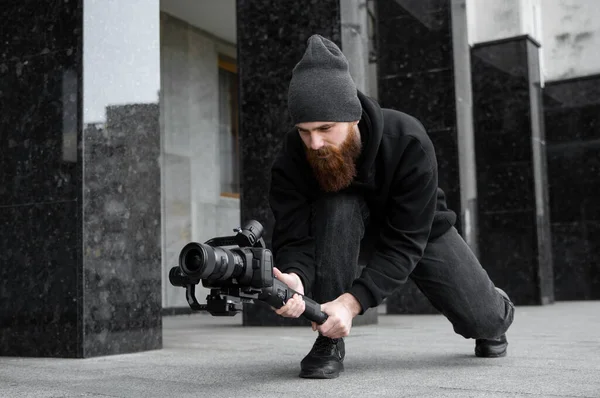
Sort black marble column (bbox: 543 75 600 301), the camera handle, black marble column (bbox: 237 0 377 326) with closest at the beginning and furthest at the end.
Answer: the camera handle
black marble column (bbox: 237 0 377 326)
black marble column (bbox: 543 75 600 301)

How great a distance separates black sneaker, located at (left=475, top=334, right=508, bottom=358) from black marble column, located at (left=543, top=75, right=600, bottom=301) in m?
8.96

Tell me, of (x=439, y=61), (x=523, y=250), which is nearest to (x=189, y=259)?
(x=439, y=61)

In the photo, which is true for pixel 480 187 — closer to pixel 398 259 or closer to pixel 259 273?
pixel 398 259

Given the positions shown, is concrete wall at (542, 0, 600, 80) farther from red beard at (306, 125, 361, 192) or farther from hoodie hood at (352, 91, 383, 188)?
red beard at (306, 125, 361, 192)

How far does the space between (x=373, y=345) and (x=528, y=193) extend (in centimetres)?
663

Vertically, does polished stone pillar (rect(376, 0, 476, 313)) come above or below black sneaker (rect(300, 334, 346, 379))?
above

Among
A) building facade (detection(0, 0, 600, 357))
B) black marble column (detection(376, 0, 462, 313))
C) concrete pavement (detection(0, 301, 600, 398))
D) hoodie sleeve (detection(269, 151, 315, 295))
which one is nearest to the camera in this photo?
concrete pavement (detection(0, 301, 600, 398))

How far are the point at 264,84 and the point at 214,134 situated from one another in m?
4.37

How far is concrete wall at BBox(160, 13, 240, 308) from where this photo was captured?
396 inches

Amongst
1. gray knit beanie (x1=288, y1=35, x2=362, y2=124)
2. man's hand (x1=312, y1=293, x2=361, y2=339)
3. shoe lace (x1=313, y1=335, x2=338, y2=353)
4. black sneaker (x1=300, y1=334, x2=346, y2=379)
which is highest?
gray knit beanie (x1=288, y1=35, x2=362, y2=124)

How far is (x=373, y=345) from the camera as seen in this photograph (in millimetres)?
4645

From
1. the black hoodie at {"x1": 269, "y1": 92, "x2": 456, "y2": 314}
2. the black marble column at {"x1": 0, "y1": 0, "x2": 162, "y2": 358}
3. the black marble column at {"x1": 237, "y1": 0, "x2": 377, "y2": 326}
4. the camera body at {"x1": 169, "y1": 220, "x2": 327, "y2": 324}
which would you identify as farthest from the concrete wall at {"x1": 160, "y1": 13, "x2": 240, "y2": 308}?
the camera body at {"x1": 169, "y1": 220, "x2": 327, "y2": 324}

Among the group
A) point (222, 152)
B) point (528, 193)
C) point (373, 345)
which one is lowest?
point (373, 345)

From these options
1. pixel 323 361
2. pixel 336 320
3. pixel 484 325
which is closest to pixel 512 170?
pixel 484 325
